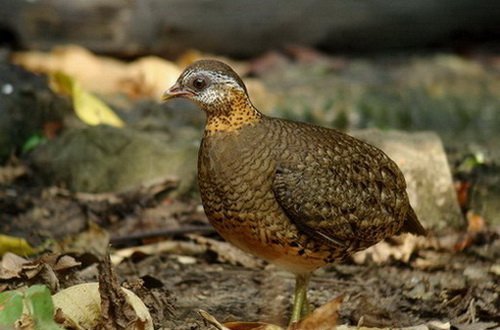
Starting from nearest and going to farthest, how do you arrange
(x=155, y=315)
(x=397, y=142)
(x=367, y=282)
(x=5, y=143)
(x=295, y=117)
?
(x=155, y=315), (x=367, y=282), (x=397, y=142), (x=5, y=143), (x=295, y=117)

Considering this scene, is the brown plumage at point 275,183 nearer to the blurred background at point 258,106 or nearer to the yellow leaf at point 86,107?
the blurred background at point 258,106

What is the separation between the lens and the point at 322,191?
527 cm

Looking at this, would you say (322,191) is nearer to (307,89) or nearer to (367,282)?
(367,282)

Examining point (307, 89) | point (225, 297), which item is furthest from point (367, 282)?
point (307, 89)

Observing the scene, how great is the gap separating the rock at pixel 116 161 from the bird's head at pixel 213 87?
2424mm

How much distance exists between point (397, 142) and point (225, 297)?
189 centimetres

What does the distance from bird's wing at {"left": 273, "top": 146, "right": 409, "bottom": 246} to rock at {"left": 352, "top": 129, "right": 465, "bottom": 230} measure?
132 centimetres

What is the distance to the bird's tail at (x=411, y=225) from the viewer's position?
19.4 feet

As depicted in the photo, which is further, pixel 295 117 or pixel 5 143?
pixel 295 117

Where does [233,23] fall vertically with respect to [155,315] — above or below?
above

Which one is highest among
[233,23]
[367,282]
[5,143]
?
[233,23]

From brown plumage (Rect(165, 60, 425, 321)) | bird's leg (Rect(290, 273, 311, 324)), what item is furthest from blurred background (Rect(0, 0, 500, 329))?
brown plumage (Rect(165, 60, 425, 321))

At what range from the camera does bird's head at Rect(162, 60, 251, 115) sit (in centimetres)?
523

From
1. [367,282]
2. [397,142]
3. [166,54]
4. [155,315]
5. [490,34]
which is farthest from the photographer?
[490,34]
